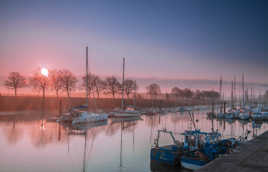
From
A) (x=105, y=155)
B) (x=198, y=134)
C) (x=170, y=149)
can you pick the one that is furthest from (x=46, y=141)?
(x=198, y=134)

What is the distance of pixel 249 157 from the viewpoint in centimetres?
1568

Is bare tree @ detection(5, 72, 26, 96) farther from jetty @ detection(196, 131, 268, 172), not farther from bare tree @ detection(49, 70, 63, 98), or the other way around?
jetty @ detection(196, 131, 268, 172)

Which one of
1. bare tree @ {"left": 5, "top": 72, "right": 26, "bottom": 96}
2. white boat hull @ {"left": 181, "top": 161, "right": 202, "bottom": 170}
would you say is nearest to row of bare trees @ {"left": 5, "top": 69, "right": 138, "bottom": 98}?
bare tree @ {"left": 5, "top": 72, "right": 26, "bottom": 96}

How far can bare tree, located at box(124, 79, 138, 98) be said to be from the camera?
11147cm

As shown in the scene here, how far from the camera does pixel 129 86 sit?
371 feet

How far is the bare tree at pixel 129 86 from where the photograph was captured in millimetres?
111475

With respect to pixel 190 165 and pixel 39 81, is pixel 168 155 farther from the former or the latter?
pixel 39 81

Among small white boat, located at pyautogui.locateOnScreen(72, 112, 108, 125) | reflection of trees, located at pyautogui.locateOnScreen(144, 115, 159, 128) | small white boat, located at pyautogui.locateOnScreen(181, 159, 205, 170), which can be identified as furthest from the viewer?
reflection of trees, located at pyautogui.locateOnScreen(144, 115, 159, 128)

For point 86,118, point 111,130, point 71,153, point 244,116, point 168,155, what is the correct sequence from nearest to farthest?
point 168,155, point 71,153, point 111,130, point 86,118, point 244,116

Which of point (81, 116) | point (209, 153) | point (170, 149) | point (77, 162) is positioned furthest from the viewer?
point (81, 116)

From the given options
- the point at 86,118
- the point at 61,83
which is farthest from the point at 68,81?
the point at 86,118

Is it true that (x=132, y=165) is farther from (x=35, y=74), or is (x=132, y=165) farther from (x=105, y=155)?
(x=35, y=74)

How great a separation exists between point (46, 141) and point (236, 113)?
58.8 meters

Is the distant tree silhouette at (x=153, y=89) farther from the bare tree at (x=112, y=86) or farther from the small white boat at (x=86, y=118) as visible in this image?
the small white boat at (x=86, y=118)
